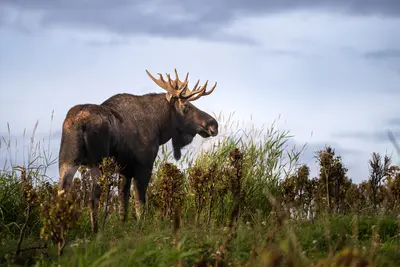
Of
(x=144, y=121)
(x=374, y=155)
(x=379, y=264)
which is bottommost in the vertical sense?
(x=379, y=264)

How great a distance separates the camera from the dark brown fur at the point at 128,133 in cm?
1001

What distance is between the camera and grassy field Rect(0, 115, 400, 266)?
18.7 ft

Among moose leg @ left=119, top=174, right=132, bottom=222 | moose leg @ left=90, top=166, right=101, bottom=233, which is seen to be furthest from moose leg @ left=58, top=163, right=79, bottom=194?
moose leg @ left=119, top=174, right=132, bottom=222

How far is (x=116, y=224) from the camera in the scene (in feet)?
33.9

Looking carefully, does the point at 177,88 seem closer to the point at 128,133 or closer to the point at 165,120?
the point at 165,120

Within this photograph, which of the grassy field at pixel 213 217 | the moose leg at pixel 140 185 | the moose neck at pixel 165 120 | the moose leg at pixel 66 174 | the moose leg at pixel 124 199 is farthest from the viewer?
the moose neck at pixel 165 120

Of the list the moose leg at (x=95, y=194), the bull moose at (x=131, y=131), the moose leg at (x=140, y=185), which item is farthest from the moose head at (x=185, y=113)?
the moose leg at (x=95, y=194)

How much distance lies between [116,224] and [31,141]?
236 centimetres

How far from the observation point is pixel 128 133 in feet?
37.4

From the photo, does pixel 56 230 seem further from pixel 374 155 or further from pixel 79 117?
pixel 374 155

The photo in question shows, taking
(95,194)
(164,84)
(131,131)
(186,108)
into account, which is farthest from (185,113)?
(95,194)

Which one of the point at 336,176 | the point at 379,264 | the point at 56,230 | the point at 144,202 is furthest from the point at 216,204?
the point at 56,230

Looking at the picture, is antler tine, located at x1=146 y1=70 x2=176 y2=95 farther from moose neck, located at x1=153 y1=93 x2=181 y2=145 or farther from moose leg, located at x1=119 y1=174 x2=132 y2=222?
moose leg, located at x1=119 y1=174 x2=132 y2=222

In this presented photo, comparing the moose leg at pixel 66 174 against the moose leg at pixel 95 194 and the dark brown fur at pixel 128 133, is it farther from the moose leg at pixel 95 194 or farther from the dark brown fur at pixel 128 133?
the moose leg at pixel 95 194
